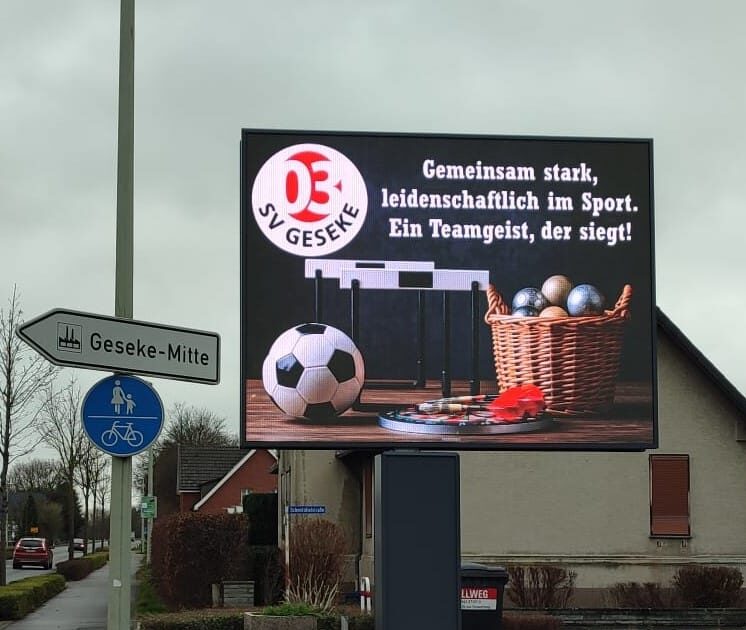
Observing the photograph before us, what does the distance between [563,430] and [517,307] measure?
1526mm

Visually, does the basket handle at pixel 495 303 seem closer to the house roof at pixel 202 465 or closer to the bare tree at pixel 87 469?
the bare tree at pixel 87 469

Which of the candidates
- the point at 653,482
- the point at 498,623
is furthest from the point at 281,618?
the point at 653,482

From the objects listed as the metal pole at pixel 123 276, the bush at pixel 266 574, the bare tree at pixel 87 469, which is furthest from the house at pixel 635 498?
the bare tree at pixel 87 469

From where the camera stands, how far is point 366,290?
566 inches

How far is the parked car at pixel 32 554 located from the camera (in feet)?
201

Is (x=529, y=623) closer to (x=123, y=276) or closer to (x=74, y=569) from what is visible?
(x=123, y=276)

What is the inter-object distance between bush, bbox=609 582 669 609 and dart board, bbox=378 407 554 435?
11.1m

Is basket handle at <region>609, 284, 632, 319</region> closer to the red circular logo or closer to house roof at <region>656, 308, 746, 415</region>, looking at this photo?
the red circular logo

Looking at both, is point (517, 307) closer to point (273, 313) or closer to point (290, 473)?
point (273, 313)

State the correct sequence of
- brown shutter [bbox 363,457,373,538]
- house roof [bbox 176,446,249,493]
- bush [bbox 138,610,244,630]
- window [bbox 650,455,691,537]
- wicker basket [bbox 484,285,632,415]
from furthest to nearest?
1. house roof [bbox 176,446,249,493]
2. brown shutter [bbox 363,457,373,538]
3. window [bbox 650,455,691,537]
4. bush [bbox 138,610,244,630]
5. wicker basket [bbox 484,285,632,415]

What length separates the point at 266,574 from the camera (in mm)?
27344

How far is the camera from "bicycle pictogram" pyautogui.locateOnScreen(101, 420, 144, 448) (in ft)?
26.2

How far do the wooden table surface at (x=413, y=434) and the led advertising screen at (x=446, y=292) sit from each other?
17mm

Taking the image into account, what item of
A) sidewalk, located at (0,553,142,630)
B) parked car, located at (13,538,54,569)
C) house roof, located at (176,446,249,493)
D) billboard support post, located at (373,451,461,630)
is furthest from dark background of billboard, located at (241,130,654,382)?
house roof, located at (176,446,249,493)
